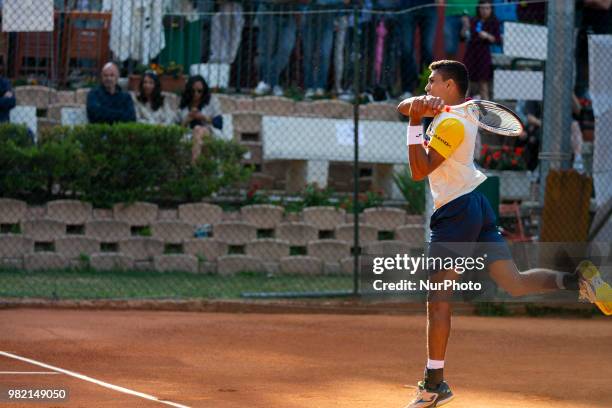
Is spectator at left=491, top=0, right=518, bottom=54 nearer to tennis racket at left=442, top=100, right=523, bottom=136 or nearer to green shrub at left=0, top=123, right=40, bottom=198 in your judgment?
green shrub at left=0, top=123, right=40, bottom=198

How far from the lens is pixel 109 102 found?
14305 millimetres

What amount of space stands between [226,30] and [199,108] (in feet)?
5.56

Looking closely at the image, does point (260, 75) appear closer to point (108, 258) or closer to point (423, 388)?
point (108, 258)

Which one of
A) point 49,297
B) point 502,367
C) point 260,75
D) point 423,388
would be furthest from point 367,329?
point 260,75

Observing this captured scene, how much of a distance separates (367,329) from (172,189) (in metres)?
4.09

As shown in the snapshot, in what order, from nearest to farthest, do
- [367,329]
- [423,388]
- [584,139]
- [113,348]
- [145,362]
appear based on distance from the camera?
[423,388], [145,362], [113,348], [367,329], [584,139]

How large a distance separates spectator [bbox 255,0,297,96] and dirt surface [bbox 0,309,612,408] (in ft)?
17.6

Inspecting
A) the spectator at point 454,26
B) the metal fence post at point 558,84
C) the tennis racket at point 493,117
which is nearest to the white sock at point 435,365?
the tennis racket at point 493,117

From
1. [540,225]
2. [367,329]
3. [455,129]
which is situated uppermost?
[455,129]

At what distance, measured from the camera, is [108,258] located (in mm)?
13477

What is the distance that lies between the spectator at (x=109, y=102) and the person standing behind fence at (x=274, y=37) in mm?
2349

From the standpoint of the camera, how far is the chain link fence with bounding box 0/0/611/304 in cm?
1312

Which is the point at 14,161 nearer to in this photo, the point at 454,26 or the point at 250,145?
the point at 250,145

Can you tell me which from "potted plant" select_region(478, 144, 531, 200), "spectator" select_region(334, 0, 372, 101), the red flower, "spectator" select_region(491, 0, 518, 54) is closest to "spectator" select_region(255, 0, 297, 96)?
"spectator" select_region(334, 0, 372, 101)
